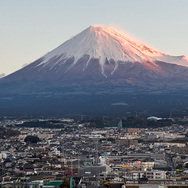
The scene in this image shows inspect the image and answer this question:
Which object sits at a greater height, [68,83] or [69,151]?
[68,83]

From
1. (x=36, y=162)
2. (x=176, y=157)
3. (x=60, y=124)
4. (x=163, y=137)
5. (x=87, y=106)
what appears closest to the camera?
(x=36, y=162)

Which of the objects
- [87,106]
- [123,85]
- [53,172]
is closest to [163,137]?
[53,172]

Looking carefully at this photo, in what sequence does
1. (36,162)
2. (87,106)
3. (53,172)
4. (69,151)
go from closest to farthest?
(53,172) < (36,162) < (69,151) < (87,106)

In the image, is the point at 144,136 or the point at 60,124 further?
the point at 60,124

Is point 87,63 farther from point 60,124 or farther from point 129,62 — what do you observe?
point 60,124

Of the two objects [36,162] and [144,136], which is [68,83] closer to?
[144,136]

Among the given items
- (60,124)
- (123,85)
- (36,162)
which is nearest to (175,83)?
(123,85)
